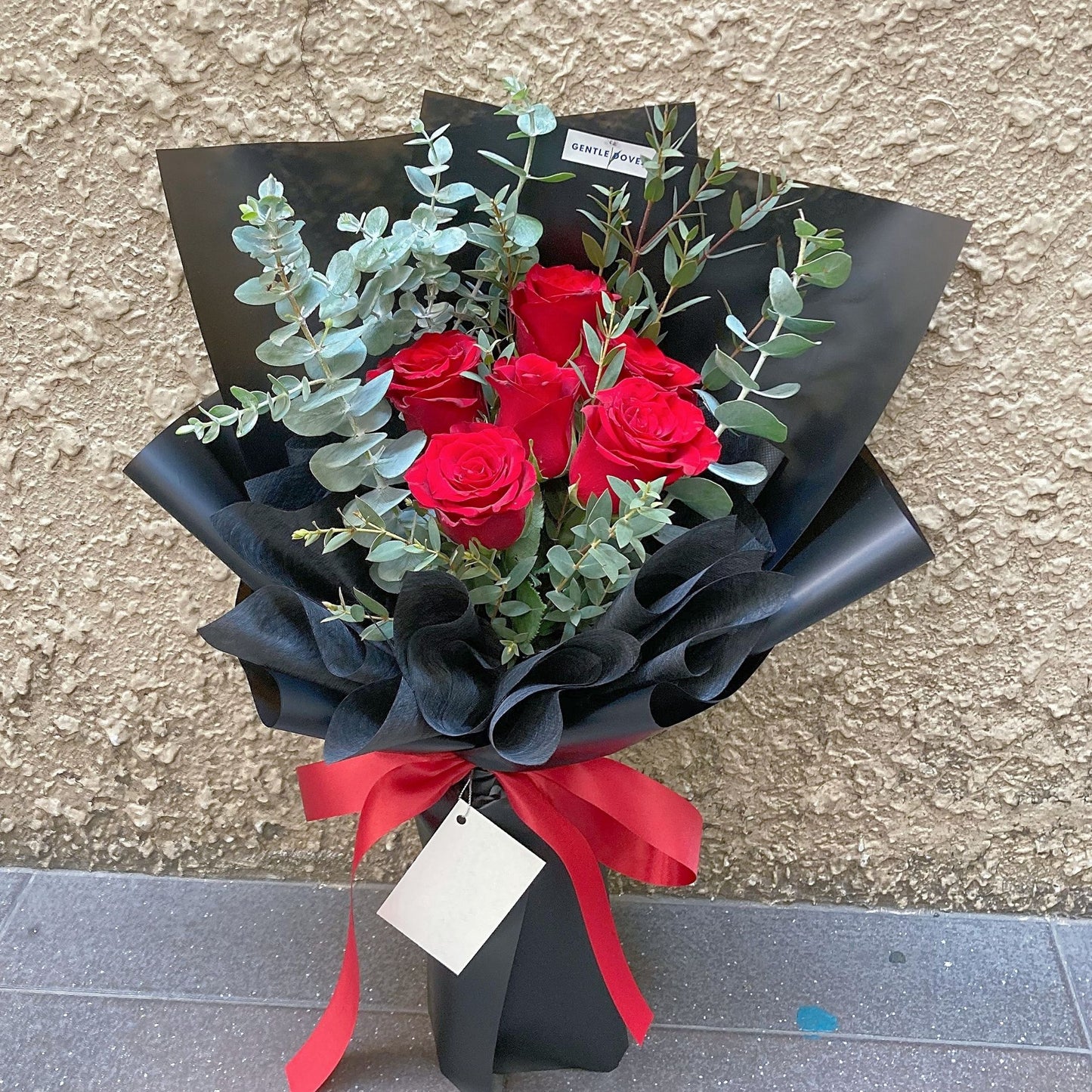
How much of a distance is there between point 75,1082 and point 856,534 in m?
0.82

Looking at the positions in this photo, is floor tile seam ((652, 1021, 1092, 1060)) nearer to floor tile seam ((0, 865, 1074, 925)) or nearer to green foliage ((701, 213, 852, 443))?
floor tile seam ((0, 865, 1074, 925))

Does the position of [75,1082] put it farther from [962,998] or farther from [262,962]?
[962,998]

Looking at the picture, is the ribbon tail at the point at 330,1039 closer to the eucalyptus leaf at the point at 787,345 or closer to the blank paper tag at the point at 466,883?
the blank paper tag at the point at 466,883

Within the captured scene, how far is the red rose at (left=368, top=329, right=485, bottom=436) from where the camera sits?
62 centimetres

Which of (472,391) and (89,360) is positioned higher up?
(472,391)

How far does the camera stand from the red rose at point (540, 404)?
60 cm

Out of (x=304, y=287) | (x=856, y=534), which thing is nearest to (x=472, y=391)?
(x=304, y=287)

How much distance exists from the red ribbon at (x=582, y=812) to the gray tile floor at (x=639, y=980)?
0.63 ft

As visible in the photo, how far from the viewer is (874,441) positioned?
88cm

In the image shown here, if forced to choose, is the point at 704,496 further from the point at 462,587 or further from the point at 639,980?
the point at 639,980

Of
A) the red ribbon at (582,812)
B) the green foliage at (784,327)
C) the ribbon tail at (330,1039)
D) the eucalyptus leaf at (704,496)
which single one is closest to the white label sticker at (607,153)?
the green foliage at (784,327)

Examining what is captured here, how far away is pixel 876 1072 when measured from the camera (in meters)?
0.89

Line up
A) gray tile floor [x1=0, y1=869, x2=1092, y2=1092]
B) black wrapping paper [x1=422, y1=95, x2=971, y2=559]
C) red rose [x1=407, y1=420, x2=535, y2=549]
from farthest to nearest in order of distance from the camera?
gray tile floor [x1=0, y1=869, x2=1092, y2=1092], black wrapping paper [x1=422, y1=95, x2=971, y2=559], red rose [x1=407, y1=420, x2=535, y2=549]

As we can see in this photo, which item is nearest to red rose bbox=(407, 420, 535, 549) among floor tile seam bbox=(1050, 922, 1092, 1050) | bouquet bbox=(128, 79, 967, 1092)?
bouquet bbox=(128, 79, 967, 1092)
